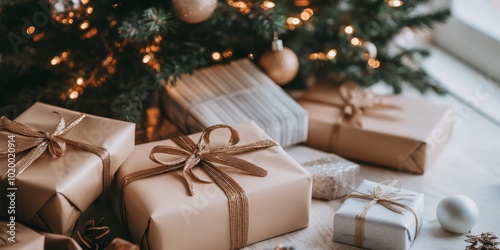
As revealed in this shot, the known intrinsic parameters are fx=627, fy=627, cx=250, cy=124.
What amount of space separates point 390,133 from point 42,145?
0.70 meters

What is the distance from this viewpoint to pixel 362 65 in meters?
1.55

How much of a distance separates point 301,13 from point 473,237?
0.70 m

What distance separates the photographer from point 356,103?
1415 millimetres

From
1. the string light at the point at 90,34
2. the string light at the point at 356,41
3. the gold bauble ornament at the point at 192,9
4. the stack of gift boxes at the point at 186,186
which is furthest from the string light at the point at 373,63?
the string light at the point at 90,34

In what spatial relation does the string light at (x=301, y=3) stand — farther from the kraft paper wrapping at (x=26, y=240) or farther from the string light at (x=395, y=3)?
the kraft paper wrapping at (x=26, y=240)

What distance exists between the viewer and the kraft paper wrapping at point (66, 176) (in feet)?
3.23

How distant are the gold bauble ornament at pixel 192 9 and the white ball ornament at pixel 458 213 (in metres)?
0.58

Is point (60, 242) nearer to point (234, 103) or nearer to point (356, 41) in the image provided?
point (234, 103)

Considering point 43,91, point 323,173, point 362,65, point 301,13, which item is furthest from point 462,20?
point 43,91

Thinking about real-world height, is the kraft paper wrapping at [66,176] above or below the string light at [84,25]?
below

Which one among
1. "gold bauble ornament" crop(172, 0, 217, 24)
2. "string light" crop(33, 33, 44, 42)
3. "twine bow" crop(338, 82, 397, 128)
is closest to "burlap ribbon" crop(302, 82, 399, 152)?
"twine bow" crop(338, 82, 397, 128)

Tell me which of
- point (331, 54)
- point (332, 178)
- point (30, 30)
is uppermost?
point (30, 30)

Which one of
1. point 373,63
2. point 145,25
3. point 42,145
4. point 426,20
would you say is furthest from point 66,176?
point 426,20

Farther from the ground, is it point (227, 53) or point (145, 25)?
point (145, 25)
